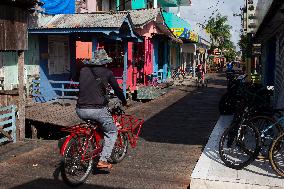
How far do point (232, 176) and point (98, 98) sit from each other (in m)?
2.60

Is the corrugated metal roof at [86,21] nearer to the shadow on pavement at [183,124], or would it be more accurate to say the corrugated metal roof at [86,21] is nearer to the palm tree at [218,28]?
the shadow on pavement at [183,124]

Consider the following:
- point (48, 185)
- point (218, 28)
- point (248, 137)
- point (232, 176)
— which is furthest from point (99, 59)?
point (218, 28)

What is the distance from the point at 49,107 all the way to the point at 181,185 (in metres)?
7.85

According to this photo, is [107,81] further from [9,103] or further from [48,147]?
[9,103]

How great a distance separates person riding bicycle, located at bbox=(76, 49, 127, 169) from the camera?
589cm

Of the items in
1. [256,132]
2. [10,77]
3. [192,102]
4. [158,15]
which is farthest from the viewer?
[158,15]

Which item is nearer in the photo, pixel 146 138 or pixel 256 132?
pixel 256 132

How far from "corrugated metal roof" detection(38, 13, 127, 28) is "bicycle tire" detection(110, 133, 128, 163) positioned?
25.3 ft

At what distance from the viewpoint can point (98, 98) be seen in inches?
233

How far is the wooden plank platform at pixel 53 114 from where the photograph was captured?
1035 cm

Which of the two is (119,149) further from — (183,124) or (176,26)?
(176,26)

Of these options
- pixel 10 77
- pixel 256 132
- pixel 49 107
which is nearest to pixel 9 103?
pixel 49 107

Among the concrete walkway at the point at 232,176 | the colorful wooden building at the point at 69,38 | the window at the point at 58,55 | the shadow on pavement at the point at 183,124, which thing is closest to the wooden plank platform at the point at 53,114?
the colorful wooden building at the point at 69,38

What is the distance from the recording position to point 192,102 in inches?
689
